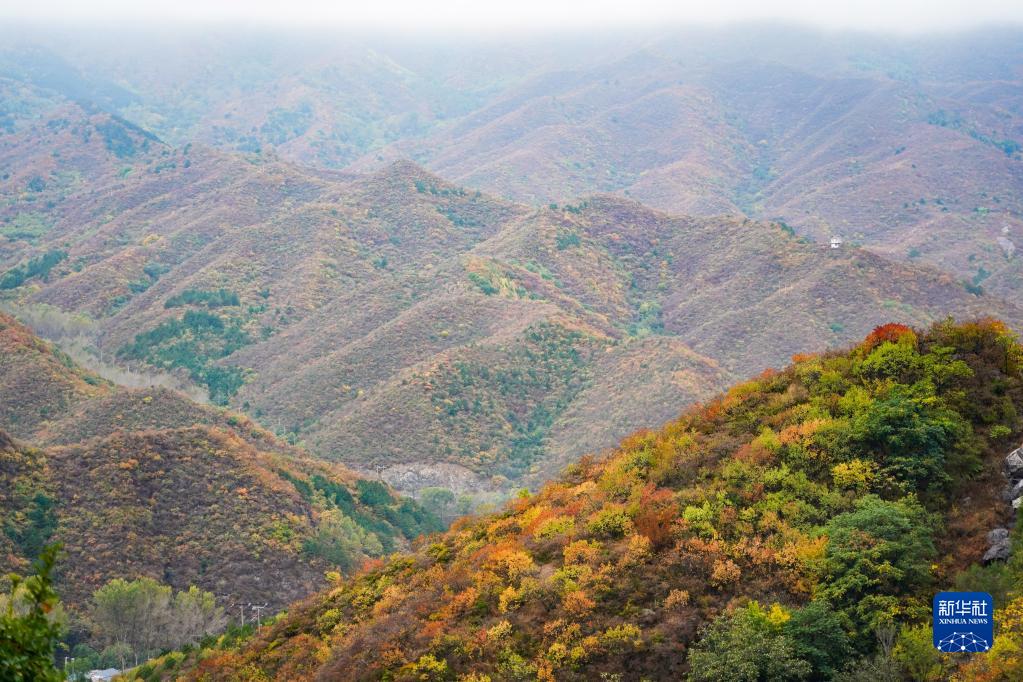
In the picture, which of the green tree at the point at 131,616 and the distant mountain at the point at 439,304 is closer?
the green tree at the point at 131,616

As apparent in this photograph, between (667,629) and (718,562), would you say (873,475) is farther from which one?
(667,629)

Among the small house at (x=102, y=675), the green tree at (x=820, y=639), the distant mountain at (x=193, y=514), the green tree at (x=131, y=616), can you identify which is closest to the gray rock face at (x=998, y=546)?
the green tree at (x=820, y=639)

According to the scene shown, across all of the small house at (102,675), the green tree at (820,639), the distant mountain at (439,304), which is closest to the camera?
the green tree at (820,639)

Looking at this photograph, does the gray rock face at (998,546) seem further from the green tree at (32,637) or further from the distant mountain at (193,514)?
the distant mountain at (193,514)

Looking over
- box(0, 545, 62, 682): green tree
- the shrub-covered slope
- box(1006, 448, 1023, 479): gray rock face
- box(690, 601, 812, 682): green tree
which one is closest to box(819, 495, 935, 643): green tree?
the shrub-covered slope

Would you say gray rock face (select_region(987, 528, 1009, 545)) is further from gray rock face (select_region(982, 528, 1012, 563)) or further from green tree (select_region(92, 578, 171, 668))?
green tree (select_region(92, 578, 171, 668))

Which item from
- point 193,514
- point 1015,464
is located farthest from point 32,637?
point 193,514
